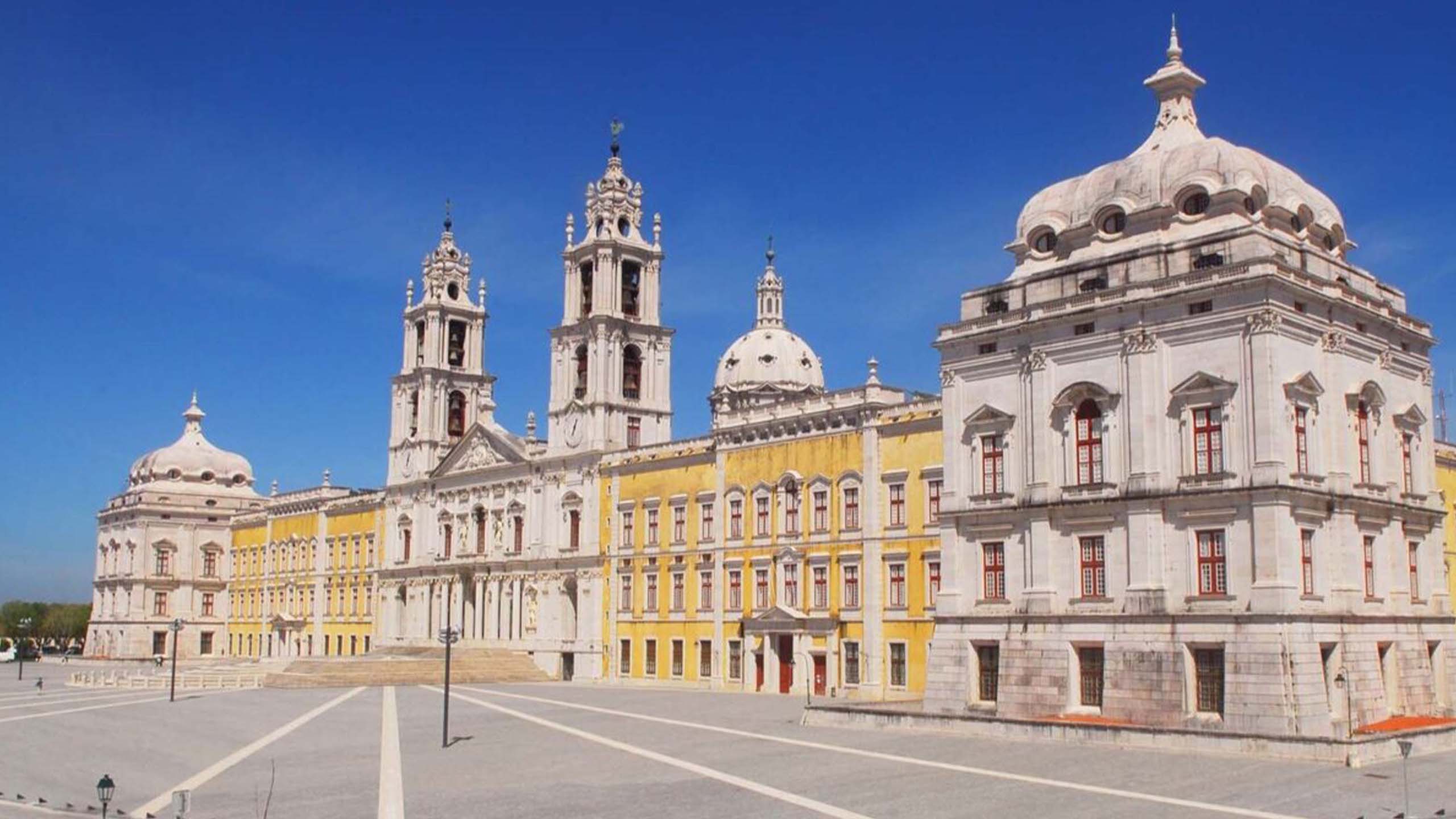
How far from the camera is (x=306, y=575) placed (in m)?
96.6

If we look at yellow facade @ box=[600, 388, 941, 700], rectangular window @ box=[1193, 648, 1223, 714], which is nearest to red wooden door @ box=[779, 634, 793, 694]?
yellow facade @ box=[600, 388, 941, 700]

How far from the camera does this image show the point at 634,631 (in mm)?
66750

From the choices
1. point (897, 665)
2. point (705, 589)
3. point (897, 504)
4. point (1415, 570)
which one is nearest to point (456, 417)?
point (705, 589)

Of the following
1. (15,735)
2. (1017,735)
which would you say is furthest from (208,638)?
(1017,735)

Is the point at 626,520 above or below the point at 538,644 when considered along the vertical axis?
above

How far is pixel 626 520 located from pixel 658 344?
405 inches

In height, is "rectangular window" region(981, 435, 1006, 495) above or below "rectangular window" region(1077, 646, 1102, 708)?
above

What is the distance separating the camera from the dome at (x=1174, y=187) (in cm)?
3719

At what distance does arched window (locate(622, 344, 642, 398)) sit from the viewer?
240 ft

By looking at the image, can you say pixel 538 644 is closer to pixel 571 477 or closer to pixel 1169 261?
pixel 571 477

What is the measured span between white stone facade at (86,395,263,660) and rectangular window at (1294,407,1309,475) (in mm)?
87182

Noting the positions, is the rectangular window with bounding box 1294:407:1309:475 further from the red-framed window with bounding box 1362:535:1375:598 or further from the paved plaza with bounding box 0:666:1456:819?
the paved plaza with bounding box 0:666:1456:819

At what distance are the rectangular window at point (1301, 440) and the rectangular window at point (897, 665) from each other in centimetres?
2105

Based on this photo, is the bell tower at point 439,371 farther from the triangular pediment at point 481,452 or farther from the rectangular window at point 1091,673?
the rectangular window at point 1091,673
